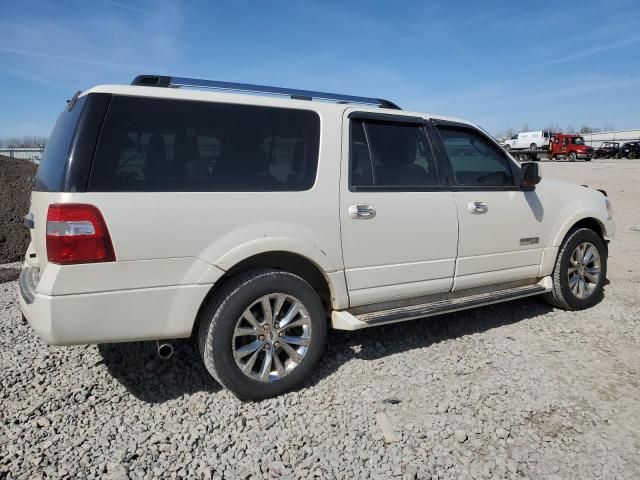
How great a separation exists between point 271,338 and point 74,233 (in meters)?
1.35

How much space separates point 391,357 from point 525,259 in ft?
5.34

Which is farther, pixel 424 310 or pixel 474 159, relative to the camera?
pixel 474 159

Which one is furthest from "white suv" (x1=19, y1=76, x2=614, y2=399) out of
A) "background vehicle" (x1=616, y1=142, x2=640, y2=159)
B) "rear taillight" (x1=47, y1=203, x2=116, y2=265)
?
"background vehicle" (x1=616, y1=142, x2=640, y2=159)

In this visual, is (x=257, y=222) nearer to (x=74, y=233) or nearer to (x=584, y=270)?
(x=74, y=233)

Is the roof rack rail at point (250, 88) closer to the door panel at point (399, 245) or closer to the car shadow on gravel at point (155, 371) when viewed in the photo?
the door panel at point (399, 245)

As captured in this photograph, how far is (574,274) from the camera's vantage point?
4.93 metres

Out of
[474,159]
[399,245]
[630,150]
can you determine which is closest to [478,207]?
[474,159]

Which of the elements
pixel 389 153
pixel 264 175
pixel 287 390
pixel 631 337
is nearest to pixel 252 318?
pixel 287 390

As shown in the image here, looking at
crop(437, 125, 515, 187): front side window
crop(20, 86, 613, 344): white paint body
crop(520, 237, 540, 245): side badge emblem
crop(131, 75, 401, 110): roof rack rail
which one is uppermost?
crop(131, 75, 401, 110): roof rack rail

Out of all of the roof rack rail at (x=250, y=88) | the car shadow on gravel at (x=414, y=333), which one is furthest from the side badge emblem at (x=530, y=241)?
the roof rack rail at (x=250, y=88)

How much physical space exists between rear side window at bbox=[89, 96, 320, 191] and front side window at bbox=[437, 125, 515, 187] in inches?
53.4

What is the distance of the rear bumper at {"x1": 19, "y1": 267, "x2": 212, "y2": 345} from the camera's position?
2.64 m

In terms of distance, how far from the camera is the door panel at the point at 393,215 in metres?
3.48

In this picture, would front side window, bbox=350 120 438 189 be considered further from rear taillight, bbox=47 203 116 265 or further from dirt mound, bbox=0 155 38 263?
dirt mound, bbox=0 155 38 263
